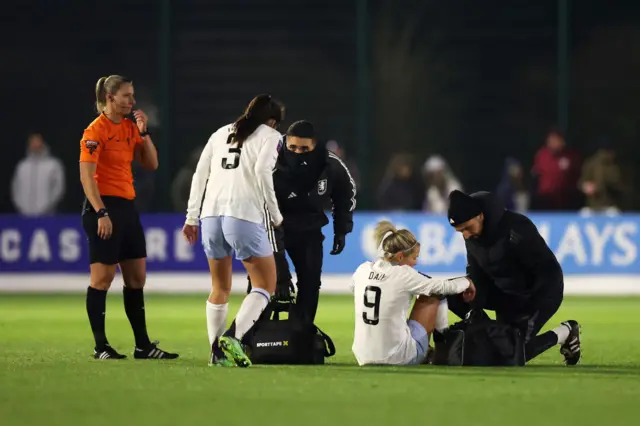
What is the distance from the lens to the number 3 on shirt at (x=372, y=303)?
38.4ft

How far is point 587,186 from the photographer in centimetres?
2575

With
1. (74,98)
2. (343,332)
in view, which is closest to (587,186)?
(74,98)

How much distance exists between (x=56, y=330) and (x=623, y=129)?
45.2ft

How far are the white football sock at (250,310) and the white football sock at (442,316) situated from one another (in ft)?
4.27

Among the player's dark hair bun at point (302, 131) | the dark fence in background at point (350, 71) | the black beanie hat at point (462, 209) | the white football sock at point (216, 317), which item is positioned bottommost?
the white football sock at point (216, 317)

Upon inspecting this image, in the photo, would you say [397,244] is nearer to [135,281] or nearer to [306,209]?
[306,209]

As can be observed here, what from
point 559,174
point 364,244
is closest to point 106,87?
point 364,244

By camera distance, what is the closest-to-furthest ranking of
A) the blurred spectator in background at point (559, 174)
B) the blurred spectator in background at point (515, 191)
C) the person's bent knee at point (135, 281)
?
the person's bent knee at point (135, 281) < the blurred spectator in background at point (559, 174) < the blurred spectator in background at point (515, 191)

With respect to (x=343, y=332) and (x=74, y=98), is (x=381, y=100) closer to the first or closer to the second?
(x=74, y=98)

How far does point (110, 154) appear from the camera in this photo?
12.4 m

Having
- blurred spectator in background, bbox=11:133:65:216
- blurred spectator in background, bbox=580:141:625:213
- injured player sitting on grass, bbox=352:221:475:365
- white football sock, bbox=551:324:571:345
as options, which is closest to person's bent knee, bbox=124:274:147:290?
injured player sitting on grass, bbox=352:221:475:365

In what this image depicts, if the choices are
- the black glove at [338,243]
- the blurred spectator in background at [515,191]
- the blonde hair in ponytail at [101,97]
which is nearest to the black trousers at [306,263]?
the black glove at [338,243]

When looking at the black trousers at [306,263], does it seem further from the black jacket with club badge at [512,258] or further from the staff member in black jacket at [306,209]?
the black jacket with club badge at [512,258]

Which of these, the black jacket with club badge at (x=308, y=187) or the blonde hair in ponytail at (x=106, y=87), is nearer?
the blonde hair in ponytail at (x=106, y=87)
